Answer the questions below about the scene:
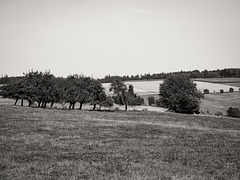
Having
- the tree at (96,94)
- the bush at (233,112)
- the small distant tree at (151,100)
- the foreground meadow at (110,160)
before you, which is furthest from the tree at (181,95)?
the foreground meadow at (110,160)

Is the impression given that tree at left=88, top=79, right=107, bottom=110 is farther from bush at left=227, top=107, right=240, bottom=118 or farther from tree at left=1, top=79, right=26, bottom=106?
bush at left=227, top=107, right=240, bottom=118

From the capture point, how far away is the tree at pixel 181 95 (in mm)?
82894

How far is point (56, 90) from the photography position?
69.6 meters

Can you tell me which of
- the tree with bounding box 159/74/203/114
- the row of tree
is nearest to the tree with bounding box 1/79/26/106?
the row of tree

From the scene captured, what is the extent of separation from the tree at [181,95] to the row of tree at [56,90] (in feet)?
78.7

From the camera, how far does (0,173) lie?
10078 millimetres

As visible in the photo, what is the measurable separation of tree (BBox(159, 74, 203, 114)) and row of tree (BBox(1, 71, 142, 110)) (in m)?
24.0

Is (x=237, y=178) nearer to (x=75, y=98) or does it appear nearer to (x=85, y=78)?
(x=75, y=98)

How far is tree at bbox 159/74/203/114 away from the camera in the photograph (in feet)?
272

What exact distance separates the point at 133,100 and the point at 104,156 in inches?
2965

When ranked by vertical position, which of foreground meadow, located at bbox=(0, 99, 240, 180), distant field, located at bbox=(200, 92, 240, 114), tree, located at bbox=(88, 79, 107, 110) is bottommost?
distant field, located at bbox=(200, 92, 240, 114)

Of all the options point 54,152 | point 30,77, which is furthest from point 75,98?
point 54,152

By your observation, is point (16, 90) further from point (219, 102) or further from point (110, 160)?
point (219, 102)

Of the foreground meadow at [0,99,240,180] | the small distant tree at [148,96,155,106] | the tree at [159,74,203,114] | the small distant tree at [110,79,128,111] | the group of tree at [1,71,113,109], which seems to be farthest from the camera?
Answer: the small distant tree at [148,96,155,106]
